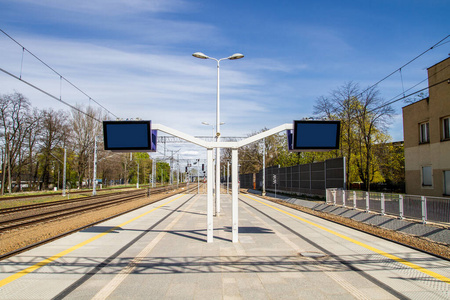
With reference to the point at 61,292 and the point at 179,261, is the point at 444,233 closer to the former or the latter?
the point at 179,261

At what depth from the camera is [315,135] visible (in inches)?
424

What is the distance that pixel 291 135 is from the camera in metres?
10.9

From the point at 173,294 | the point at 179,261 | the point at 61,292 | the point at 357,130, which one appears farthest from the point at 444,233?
the point at 357,130

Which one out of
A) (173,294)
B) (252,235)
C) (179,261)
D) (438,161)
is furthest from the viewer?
(438,161)

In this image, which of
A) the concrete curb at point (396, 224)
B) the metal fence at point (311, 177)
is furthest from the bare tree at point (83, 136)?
the concrete curb at point (396, 224)

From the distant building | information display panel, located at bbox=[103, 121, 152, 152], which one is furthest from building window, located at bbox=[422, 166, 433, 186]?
information display panel, located at bbox=[103, 121, 152, 152]

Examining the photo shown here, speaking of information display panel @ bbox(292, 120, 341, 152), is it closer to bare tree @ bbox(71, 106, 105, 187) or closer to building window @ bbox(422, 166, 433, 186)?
building window @ bbox(422, 166, 433, 186)

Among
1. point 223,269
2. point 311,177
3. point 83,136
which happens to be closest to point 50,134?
point 83,136

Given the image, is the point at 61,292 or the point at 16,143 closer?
the point at 61,292

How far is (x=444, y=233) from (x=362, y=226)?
457 cm

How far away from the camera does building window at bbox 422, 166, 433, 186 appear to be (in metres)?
22.6

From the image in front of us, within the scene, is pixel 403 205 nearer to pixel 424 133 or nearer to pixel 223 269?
pixel 223 269

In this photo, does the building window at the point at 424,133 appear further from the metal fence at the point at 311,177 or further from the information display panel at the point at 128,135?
the information display panel at the point at 128,135

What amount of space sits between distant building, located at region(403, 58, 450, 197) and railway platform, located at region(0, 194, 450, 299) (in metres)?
12.6
